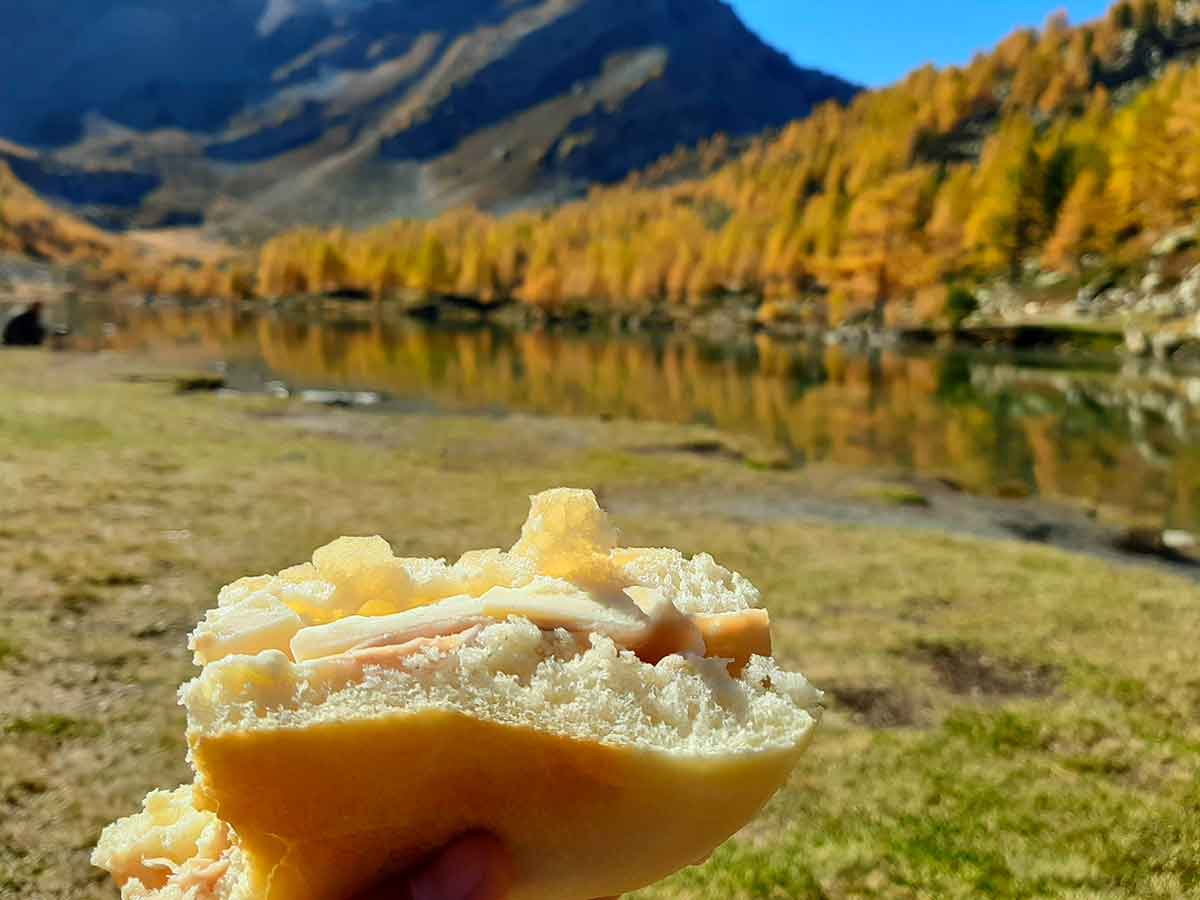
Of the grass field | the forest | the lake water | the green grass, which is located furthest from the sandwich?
the forest

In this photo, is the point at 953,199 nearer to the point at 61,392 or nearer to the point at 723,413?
the point at 723,413

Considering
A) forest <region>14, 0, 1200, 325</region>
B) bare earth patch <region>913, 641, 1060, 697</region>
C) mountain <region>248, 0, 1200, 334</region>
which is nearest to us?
bare earth patch <region>913, 641, 1060, 697</region>

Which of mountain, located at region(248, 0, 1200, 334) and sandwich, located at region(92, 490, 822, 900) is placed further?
mountain, located at region(248, 0, 1200, 334)

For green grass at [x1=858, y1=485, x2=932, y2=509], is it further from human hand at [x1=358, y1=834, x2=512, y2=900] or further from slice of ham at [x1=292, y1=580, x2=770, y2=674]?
human hand at [x1=358, y1=834, x2=512, y2=900]

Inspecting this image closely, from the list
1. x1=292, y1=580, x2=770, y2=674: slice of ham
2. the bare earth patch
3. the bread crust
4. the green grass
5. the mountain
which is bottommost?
the green grass

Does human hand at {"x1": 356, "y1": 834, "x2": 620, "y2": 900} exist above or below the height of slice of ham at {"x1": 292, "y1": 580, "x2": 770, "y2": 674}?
below

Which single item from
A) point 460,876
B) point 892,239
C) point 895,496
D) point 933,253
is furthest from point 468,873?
point 933,253

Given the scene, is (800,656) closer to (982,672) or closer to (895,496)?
(982,672)

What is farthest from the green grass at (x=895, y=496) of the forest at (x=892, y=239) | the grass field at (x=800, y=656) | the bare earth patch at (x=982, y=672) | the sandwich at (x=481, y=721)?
the forest at (x=892, y=239)
